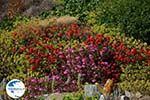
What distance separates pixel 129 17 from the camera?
714 inches

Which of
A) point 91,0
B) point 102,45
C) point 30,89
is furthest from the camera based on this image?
point 91,0

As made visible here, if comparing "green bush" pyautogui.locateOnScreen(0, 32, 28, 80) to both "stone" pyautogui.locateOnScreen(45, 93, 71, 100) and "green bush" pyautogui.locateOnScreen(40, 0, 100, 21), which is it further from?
"green bush" pyautogui.locateOnScreen(40, 0, 100, 21)

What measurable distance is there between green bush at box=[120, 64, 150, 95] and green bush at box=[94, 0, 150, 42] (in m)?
2.83

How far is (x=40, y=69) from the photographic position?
52.2ft

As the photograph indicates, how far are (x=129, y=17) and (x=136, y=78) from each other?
413 cm

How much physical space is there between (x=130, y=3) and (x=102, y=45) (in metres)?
2.87

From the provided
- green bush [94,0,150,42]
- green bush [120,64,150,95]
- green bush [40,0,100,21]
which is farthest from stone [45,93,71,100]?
green bush [40,0,100,21]

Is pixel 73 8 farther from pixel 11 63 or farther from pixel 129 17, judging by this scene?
pixel 11 63

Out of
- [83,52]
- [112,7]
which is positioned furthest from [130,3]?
[83,52]

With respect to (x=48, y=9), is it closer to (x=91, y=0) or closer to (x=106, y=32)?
(x=91, y=0)

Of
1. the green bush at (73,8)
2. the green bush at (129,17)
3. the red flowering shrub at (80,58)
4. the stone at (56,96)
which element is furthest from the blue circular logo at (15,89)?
the green bush at (73,8)

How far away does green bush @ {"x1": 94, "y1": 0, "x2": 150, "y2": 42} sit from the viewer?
1788 cm

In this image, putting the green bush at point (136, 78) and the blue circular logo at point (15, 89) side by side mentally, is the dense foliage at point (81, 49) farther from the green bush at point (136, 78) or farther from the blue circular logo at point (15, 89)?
the blue circular logo at point (15, 89)

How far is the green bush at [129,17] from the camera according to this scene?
17.9m
